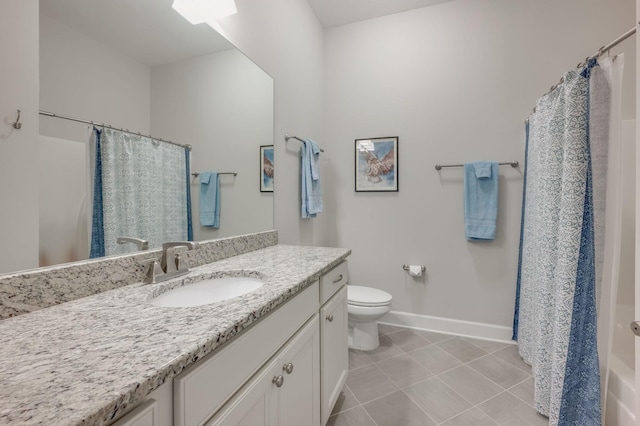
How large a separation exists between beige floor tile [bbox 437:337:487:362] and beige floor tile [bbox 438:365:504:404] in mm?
156

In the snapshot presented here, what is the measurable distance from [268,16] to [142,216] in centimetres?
155

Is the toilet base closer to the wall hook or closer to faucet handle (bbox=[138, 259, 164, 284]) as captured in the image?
faucet handle (bbox=[138, 259, 164, 284])

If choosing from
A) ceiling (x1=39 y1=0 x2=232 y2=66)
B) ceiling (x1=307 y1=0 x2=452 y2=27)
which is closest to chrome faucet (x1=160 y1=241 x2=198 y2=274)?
ceiling (x1=39 y1=0 x2=232 y2=66)

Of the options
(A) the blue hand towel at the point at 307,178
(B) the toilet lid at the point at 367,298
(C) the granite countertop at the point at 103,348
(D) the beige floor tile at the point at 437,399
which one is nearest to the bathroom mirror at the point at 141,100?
(C) the granite countertop at the point at 103,348

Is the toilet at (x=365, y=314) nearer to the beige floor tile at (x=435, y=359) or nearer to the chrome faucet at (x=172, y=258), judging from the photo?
the beige floor tile at (x=435, y=359)

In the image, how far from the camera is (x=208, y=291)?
3.51 feet

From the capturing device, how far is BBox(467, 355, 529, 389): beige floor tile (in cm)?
174

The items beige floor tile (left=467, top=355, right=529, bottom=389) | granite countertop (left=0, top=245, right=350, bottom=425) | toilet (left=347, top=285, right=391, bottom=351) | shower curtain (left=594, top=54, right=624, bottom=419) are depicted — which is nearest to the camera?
granite countertop (left=0, top=245, right=350, bottom=425)

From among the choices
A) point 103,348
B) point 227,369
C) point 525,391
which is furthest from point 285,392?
point 525,391

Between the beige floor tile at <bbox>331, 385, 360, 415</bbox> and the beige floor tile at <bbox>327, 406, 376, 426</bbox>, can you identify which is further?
the beige floor tile at <bbox>331, 385, 360, 415</bbox>

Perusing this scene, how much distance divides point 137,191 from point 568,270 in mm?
1815

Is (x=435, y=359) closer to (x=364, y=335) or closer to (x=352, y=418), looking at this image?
A: (x=364, y=335)

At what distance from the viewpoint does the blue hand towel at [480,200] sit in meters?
2.17

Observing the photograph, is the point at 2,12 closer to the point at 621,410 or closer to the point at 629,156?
the point at 621,410
